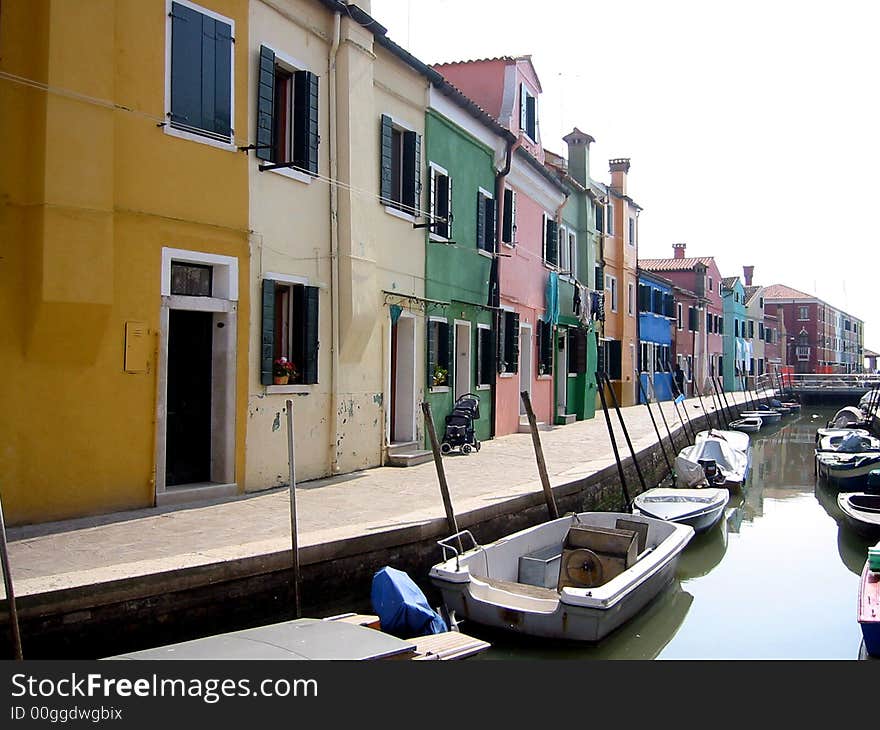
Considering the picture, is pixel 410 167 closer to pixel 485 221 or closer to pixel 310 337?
pixel 485 221

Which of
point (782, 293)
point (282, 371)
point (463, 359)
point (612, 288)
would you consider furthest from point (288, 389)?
point (782, 293)

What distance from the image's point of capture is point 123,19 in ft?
27.6

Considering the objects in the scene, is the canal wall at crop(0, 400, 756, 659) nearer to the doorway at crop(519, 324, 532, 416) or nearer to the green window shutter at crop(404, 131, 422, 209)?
the green window shutter at crop(404, 131, 422, 209)

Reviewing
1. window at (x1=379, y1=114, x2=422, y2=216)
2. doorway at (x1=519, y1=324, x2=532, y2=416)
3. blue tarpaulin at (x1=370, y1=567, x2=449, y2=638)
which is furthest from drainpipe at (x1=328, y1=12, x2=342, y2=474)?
doorway at (x1=519, y1=324, x2=532, y2=416)

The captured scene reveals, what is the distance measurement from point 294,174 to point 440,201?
479cm

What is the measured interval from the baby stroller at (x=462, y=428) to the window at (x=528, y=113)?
25.1ft

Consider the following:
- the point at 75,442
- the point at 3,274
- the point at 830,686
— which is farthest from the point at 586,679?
the point at 3,274

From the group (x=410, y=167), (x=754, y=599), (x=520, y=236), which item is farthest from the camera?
(x=520, y=236)

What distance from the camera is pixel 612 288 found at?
31.3 meters

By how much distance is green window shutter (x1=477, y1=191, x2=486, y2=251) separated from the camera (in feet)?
54.4

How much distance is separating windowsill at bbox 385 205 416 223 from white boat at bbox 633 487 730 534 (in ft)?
18.9

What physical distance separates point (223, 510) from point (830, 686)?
610cm

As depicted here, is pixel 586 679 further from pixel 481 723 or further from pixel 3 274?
pixel 3 274

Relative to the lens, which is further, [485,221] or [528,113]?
[528,113]
